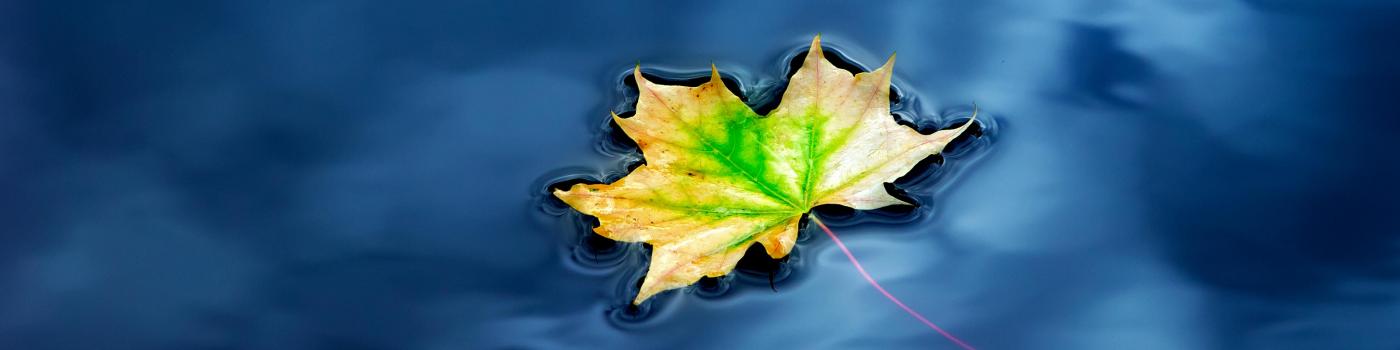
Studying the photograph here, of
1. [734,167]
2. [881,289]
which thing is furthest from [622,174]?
[881,289]

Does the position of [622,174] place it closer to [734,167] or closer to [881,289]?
[734,167]

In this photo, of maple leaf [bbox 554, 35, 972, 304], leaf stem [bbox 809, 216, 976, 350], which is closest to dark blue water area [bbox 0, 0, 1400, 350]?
leaf stem [bbox 809, 216, 976, 350]

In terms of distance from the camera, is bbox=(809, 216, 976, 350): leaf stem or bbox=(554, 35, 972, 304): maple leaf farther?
Answer: bbox=(809, 216, 976, 350): leaf stem

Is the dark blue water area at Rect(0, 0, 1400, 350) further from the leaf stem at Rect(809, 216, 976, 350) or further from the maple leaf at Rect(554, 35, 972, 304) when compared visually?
the maple leaf at Rect(554, 35, 972, 304)

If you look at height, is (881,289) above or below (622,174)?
below

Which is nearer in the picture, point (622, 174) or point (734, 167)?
point (734, 167)

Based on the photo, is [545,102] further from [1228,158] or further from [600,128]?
[1228,158]
